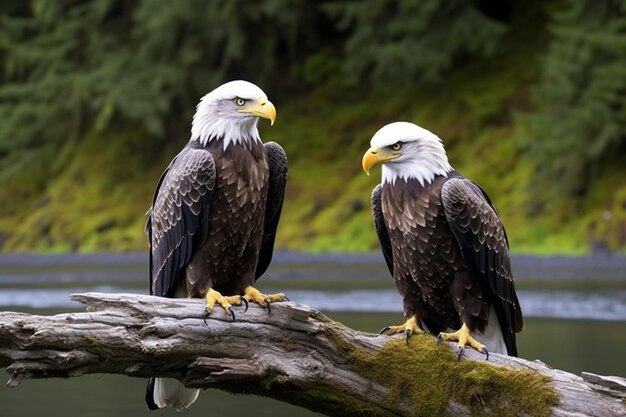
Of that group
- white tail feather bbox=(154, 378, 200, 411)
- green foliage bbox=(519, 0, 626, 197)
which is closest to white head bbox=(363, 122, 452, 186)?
white tail feather bbox=(154, 378, 200, 411)

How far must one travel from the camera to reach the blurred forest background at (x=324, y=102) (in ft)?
74.0

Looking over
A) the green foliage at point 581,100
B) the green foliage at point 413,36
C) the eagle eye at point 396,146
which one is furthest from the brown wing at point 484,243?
the green foliage at point 413,36

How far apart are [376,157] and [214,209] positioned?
0.99m

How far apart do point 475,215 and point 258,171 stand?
1273 millimetres

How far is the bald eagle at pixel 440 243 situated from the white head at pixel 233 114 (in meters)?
0.68

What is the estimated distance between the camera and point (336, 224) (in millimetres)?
25234

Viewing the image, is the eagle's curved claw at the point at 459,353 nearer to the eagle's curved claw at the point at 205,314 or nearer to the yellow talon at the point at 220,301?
the yellow talon at the point at 220,301

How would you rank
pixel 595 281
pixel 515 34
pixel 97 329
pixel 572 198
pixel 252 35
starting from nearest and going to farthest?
pixel 97 329, pixel 595 281, pixel 572 198, pixel 515 34, pixel 252 35

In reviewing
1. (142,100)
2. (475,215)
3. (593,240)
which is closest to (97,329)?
(475,215)

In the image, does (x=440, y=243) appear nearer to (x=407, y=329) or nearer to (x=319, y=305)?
(x=407, y=329)

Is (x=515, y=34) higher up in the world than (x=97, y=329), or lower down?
higher up

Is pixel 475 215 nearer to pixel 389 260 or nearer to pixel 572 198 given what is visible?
pixel 389 260

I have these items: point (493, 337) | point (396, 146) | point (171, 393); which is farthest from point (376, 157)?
point (171, 393)

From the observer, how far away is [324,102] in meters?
30.6
